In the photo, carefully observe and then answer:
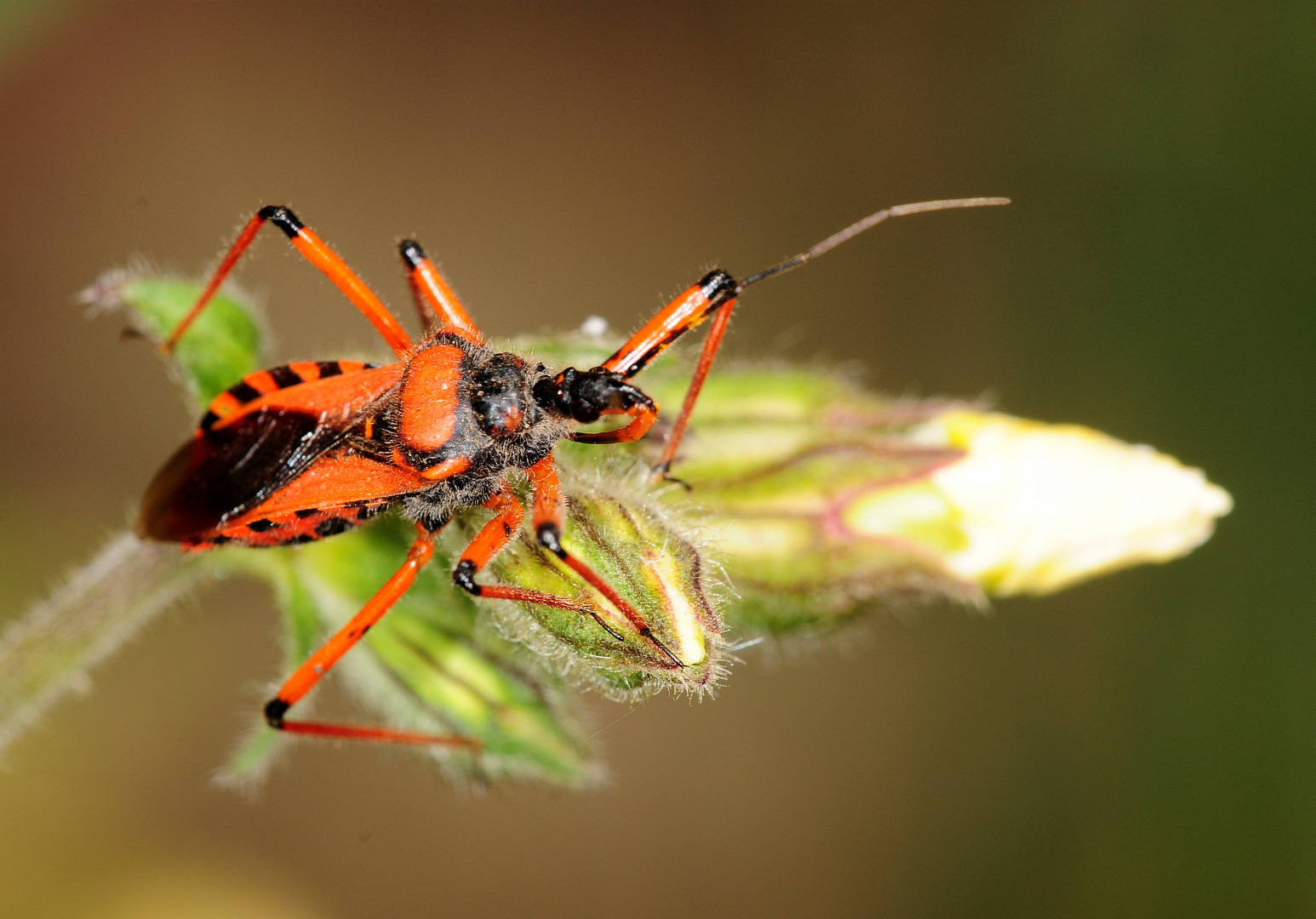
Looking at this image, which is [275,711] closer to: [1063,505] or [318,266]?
[318,266]

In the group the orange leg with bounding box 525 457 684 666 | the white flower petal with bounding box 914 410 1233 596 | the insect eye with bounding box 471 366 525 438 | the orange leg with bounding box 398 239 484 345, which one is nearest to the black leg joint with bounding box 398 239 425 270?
the orange leg with bounding box 398 239 484 345

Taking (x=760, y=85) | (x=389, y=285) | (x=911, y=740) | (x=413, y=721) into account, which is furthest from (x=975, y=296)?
(x=413, y=721)

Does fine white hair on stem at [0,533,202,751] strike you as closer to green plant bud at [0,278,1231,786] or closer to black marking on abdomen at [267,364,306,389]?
green plant bud at [0,278,1231,786]

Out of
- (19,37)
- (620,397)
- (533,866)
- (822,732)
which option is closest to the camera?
(620,397)

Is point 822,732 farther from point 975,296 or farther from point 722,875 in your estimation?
point 975,296

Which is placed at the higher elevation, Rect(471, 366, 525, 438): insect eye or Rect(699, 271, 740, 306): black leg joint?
Rect(699, 271, 740, 306): black leg joint

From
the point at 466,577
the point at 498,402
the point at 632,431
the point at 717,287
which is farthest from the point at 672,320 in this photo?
the point at 466,577
